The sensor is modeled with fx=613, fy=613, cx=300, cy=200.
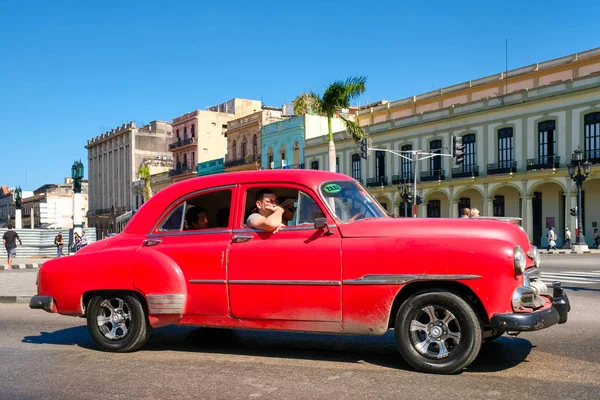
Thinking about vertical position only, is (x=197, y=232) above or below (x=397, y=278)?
above

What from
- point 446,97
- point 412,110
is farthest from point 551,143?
point 412,110

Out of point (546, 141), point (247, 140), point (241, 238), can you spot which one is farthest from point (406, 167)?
point (241, 238)

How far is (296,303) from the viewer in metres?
5.61

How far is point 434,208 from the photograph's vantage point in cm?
4844

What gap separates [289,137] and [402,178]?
13649mm

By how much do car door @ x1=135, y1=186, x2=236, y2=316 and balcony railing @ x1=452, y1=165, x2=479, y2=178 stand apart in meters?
40.2

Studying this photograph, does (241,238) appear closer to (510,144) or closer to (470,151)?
(510,144)

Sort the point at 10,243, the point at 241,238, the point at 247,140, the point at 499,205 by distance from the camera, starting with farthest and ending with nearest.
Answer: the point at 247,140 → the point at 499,205 → the point at 10,243 → the point at 241,238

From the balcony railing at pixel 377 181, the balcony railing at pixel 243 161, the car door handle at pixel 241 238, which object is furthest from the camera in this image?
the balcony railing at pixel 243 161

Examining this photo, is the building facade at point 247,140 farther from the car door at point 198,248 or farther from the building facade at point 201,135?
the car door at point 198,248

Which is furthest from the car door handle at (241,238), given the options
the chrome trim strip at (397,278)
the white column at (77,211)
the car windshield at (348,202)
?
the white column at (77,211)

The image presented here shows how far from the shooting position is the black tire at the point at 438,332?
5.05 m

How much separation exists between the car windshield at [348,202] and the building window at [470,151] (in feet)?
132

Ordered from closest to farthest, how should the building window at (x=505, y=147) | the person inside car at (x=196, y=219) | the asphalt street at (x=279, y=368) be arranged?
the asphalt street at (x=279, y=368) < the person inside car at (x=196, y=219) < the building window at (x=505, y=147)
